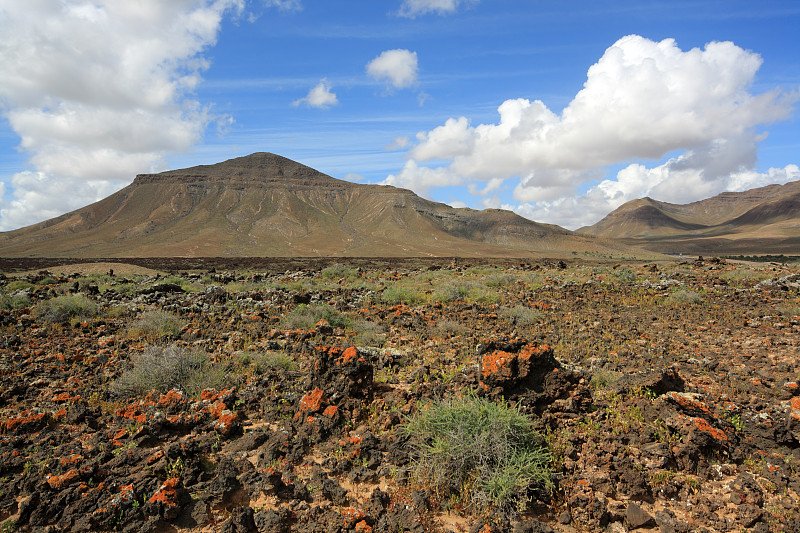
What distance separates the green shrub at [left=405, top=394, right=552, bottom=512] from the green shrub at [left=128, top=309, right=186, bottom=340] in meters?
6.95

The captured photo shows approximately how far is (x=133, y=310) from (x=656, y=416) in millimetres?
12296

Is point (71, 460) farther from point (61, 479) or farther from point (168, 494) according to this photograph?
point (168, 494)

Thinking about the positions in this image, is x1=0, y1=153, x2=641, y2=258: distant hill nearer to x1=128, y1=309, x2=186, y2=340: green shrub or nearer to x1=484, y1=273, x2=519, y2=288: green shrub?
x1=484, y1=273, x2=519, y2=288: green shrub

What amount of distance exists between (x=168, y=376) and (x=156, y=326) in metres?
3.58

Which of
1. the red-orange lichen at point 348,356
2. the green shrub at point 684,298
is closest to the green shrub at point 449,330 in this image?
the red-orange lichen at point 348,356

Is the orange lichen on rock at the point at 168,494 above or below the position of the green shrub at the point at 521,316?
below

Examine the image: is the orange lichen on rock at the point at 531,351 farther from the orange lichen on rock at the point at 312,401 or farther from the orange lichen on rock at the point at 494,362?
the orange lichen on rock at the point at 312,401

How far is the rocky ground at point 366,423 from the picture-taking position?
3.66m

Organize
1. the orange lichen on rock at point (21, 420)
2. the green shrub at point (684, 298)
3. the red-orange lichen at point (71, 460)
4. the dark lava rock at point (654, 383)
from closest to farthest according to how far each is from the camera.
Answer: the red-orange lichen at point (71, 460), the orange lichen on rock at point (21, 420), the dark lava rock at point (654, 383), the green shrub at point (684, 298)

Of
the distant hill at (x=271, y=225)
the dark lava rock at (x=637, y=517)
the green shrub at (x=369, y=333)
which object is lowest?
the dark lava rock at (x=637, y=517)

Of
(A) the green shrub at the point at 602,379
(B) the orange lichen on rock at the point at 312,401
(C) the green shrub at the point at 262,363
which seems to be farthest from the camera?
(C) the green shrub at the point at 262,363

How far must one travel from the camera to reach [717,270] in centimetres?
2250

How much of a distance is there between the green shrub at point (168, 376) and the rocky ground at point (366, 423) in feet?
0.11

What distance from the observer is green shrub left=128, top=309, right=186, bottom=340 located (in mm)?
8930
